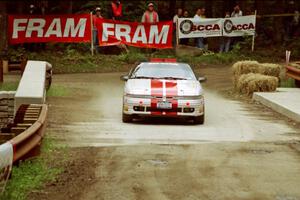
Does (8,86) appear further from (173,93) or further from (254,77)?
(254,77)

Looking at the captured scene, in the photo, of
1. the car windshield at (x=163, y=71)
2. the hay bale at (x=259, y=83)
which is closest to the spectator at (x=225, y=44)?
the hay bale at (x=259, y=83)

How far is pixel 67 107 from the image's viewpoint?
651 inches

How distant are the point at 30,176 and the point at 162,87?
623 cm

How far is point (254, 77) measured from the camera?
2023 centimetres

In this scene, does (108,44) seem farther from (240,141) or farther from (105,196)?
(105,196)

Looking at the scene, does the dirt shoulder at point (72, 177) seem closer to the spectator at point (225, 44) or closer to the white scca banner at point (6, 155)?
the white scca banner at point (6, 155)

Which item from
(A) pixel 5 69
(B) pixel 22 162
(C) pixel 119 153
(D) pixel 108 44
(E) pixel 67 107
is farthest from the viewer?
(D) pixel 108 44

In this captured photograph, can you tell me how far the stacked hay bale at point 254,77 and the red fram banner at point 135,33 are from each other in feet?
25.2

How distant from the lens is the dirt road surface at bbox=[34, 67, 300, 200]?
844 centimetres

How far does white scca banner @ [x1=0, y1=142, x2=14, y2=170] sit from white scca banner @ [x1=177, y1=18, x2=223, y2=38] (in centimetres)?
2266

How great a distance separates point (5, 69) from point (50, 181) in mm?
13026

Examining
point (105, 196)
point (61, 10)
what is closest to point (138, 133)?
point (105, 196)

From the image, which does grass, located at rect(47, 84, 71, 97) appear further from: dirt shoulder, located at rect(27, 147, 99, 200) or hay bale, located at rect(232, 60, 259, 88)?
dirt shoulder, located at rect(27, 147, 99, 200)

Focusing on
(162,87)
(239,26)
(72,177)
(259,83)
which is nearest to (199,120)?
(162,87)
